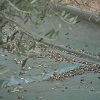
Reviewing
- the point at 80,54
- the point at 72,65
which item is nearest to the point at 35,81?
the point at 72,65

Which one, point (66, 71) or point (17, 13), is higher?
point (17, 13)

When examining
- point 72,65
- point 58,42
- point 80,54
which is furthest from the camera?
point 58,42

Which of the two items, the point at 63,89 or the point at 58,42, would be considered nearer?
the point at 63,89

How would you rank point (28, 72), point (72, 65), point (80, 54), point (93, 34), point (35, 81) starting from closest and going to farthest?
point (35, 81) < point (28, 72) < point (72, 65) < point (80, 54) < point (93, 34)

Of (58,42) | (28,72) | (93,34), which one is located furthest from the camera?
(93,34)

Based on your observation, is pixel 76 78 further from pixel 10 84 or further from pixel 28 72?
pixel 10 84

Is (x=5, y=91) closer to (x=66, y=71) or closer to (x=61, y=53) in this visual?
(x=66, y=71)

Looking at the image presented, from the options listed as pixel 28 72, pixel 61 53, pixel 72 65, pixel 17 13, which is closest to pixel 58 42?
pixel 61 53

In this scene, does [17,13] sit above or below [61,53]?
above

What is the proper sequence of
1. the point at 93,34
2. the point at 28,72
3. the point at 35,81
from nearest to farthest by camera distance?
the point at 35,81 < the point at 28,72 < the point at 93,34
